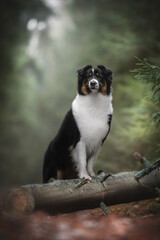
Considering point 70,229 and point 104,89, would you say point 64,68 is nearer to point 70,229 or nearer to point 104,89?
point 104,89

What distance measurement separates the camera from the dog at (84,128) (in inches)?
169

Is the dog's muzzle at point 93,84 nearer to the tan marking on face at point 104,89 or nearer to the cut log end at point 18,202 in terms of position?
the tan marking on face at point 104,89

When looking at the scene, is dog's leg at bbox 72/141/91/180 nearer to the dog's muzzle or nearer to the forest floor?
the dog's muzzle

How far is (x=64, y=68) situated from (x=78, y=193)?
11925mm

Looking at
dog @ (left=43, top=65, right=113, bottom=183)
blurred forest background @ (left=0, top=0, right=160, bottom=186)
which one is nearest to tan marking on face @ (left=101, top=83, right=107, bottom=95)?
dog @ (left=43, top=65, right=113, bottom=183)

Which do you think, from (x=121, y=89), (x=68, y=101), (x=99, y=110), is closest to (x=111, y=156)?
(x=121, y=89)

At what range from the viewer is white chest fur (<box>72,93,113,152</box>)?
169 inches

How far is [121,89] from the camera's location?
7.37 metres

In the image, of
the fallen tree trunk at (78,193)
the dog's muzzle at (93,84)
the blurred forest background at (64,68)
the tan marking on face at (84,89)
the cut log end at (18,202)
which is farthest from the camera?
the blurred forest background at (64,68)

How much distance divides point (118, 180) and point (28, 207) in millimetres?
1423

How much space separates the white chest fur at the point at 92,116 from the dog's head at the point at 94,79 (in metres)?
0.09

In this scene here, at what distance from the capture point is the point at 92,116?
4352 mm

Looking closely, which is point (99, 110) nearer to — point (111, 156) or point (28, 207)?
point (28, 207)

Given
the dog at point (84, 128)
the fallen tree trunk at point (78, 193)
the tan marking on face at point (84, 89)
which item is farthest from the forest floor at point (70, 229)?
the tan marking on face at point (84, 89)
